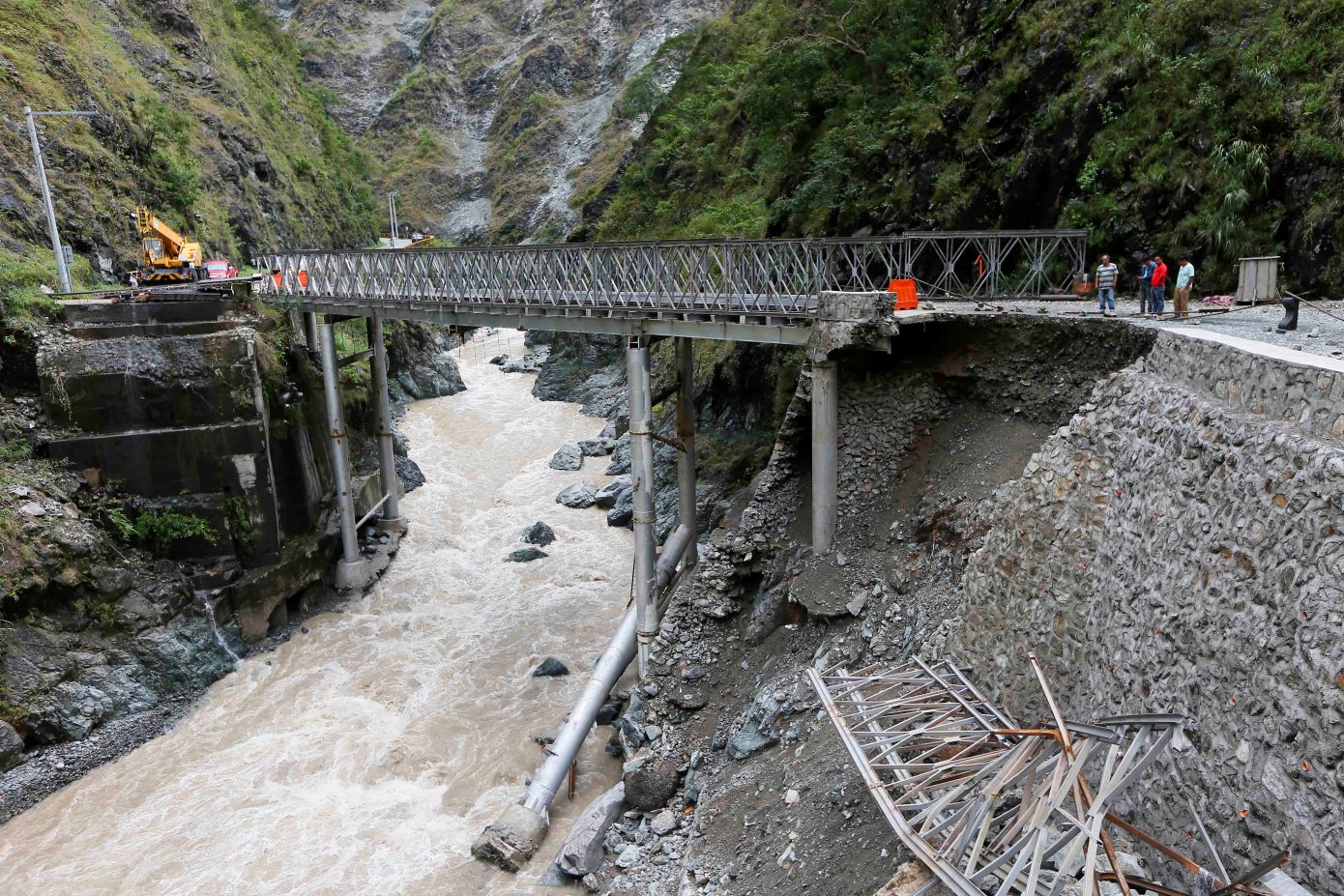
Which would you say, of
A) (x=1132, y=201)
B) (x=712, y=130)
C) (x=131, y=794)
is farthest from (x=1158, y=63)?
(x=712, y=130)

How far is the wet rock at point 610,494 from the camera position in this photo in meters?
26.2

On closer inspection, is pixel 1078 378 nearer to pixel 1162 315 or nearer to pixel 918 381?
pixel 1162 315

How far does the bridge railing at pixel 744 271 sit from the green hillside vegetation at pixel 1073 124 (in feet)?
4.55

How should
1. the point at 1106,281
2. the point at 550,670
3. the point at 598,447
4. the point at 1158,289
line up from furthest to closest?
the point at 598,447 < the point at 550,670 < the point at 1106,281 < the point at 1158,289

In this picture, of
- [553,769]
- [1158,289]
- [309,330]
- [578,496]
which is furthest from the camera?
[578,496]

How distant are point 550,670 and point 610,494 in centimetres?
975

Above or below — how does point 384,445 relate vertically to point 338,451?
below

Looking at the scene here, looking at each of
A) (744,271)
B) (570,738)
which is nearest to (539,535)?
(570,738)

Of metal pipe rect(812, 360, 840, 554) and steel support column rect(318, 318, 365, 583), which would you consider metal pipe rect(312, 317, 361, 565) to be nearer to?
steel support column rect(318, 318, 365, 583)

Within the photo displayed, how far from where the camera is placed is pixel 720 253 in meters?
15.4

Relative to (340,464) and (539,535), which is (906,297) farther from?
(340,464)

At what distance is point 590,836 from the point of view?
11328 millimetres

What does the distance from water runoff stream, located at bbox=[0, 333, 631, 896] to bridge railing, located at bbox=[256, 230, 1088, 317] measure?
7508 millimetres

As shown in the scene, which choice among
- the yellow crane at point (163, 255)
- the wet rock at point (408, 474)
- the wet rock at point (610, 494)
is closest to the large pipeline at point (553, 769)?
the wet rock at point (610, 494)
